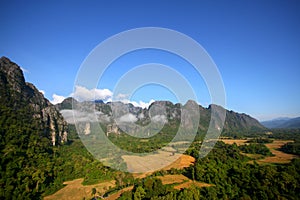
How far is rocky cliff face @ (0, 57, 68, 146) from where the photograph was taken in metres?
33.0

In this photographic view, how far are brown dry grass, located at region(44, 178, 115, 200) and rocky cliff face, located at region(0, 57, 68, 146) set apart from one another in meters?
18.0

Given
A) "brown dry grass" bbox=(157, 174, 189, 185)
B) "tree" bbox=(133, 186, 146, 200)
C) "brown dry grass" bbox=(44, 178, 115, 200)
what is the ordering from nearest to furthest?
"tree" bbox=(133, 186, 146, 200) < "brown dry grass" bbox=(44, 178, 115, 200) < "brown dry grass" bbox=(157, 174, 189, 185)

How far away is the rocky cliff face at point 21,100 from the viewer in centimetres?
3298

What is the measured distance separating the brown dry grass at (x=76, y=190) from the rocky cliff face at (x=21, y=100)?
18011mm

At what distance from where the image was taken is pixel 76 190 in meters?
17.9

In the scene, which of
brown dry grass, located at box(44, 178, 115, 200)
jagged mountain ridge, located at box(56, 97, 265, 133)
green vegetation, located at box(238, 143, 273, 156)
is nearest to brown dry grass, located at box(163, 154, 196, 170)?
jagged mountain ridge, located at box(56, 97, 265, 133)

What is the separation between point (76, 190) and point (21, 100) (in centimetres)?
2538

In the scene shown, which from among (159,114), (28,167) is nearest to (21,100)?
(28,167)

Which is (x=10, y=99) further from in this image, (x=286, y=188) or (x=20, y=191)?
(x=286, y=188)

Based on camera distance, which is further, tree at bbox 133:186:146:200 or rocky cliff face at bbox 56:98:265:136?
tree at bbox 133:186:146:200

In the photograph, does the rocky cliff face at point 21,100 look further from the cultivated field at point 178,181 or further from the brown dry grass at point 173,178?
the cultivated field at point 178,181

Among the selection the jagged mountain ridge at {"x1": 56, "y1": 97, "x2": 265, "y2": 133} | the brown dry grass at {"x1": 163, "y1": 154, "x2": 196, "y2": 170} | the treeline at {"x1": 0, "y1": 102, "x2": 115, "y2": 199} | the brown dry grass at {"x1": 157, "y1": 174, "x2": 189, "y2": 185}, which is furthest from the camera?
the brown dry grass at {"x1": 163, "y1": 154, "x2": 196, "y2": 170}

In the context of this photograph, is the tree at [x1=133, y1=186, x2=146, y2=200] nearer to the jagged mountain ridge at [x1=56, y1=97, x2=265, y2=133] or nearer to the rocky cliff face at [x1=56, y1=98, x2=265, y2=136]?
the rocky cliff face at [x1=56, y1=98, x2=265, y2=136]

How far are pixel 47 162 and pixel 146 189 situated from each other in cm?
1401
